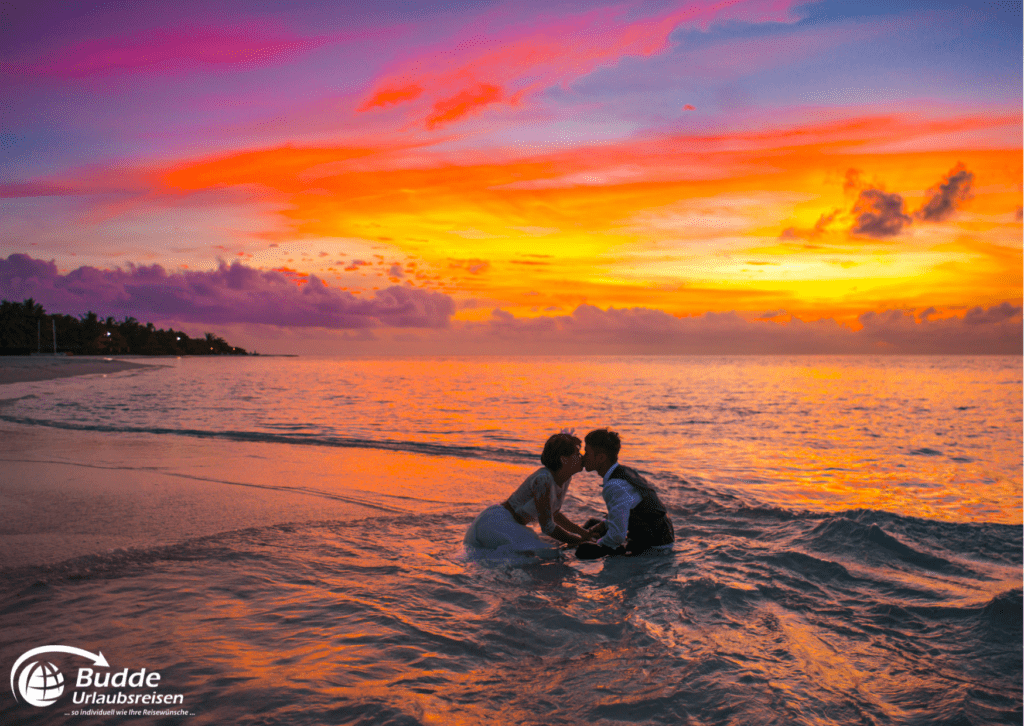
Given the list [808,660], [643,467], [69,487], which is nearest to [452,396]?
[643,467]

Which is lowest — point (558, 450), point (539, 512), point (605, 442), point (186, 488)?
point (186, 488)

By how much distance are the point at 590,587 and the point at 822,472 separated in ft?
34.7

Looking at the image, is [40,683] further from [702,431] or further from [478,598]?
[702,431]

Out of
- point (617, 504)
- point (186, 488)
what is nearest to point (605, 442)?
point (617, 504)

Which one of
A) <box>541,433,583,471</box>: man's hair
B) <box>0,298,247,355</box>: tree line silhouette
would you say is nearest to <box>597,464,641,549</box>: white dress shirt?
<box>541,433,583,471</box>: man's hair

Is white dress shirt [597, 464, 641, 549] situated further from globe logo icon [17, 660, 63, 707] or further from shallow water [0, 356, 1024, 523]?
shallow water [0, 356, 1024, 523]

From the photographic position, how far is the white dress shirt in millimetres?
7008

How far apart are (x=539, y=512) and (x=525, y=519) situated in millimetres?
303

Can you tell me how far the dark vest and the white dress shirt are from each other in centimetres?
16

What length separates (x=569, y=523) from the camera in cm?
782

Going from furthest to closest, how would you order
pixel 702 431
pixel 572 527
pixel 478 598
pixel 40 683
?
pixel 702 431, pixel 572 527, pixel 478 598, pixel 40 683

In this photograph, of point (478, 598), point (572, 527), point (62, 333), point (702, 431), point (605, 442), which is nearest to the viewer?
point (478, 598)

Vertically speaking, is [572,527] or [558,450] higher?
[558,450]

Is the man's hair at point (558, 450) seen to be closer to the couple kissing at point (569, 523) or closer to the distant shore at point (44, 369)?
the couple kissing at point (569, 523)
